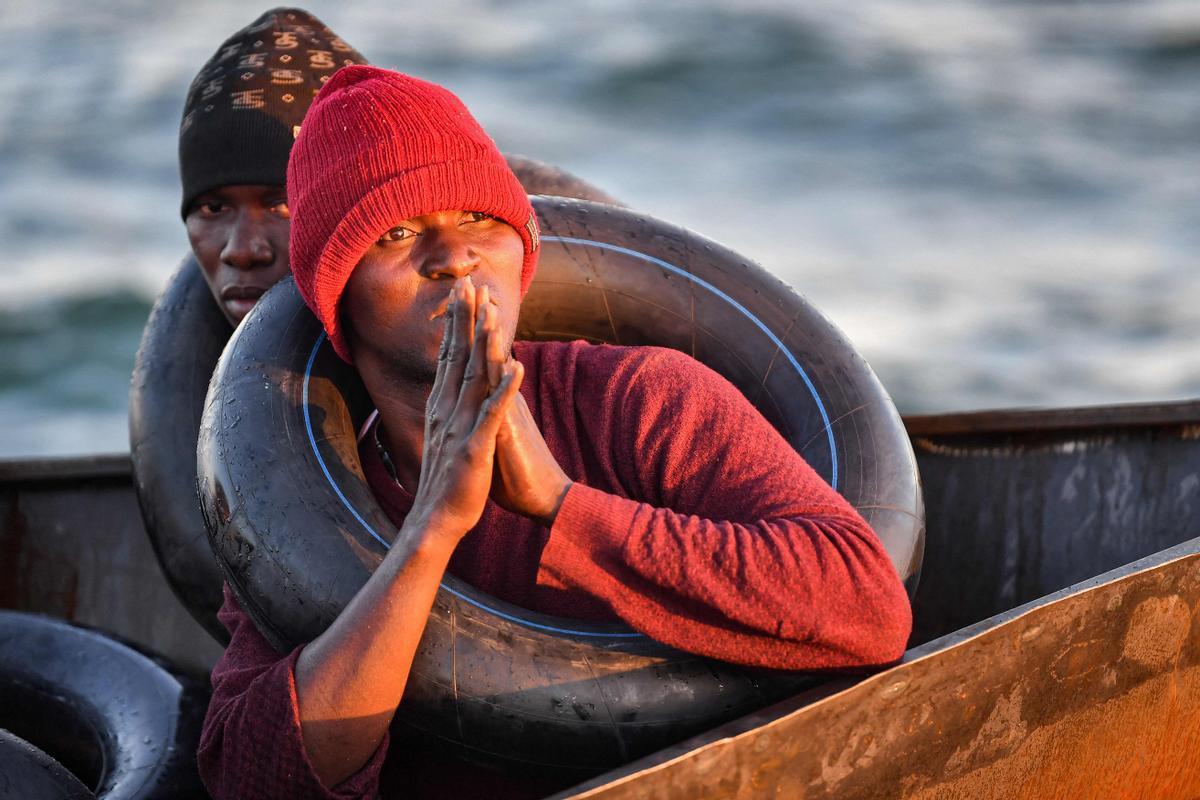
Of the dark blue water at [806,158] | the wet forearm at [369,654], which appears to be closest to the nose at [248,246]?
the wet forearm at [369,654]

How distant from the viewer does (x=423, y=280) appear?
202 centimetres

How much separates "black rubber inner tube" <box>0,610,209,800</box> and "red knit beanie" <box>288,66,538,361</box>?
3.17ft

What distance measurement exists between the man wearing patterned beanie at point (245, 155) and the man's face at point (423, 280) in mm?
1022

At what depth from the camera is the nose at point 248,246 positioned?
10.0ft

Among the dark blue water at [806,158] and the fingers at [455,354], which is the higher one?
the fingers at [455,354]

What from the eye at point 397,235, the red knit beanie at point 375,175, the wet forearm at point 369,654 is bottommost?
the wet forearm at point 369,654

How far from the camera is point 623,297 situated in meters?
2.53

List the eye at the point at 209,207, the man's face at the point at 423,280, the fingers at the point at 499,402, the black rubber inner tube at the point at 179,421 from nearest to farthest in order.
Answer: the fingers at the point at 499,402 → the man's face at the point at 423,280 → the black rubber inner tube at the point at 179,421 → the eye at the point at 209,207

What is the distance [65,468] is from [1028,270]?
22.9 feet

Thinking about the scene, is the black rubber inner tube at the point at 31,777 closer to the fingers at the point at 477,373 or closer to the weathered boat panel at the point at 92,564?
the fingers at the point at 477,373

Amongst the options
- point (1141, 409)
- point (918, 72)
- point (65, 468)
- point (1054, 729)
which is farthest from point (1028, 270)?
point (1054, 729)

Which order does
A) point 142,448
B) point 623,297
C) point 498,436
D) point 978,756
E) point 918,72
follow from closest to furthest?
1. point 498,436
2. point 978,756
3. point 623,297
4. point 142,448
5. point 918,72

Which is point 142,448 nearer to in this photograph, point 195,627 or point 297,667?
point 195,627

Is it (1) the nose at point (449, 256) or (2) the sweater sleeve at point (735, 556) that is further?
(1) the nose at point (449, 256)
